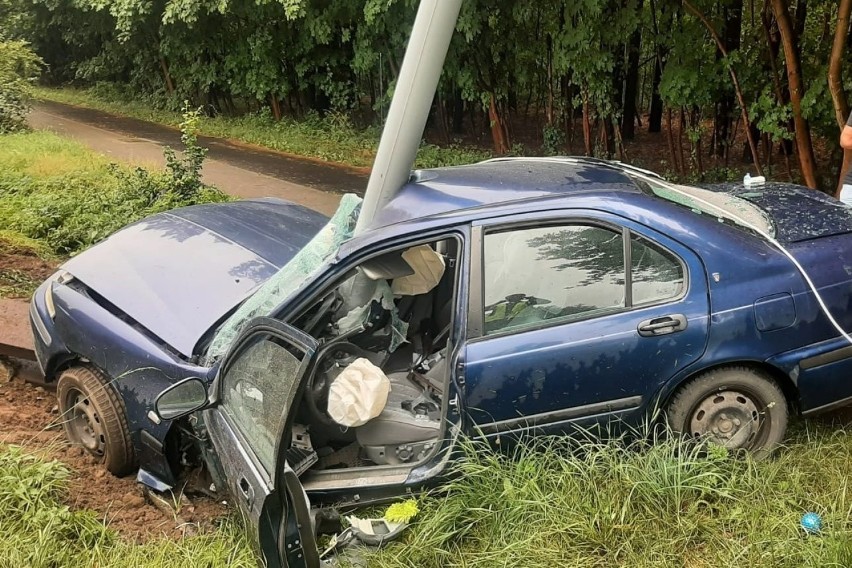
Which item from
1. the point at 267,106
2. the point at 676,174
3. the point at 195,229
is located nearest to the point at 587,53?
the point at 676,174

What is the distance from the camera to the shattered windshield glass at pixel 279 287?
3.31 m

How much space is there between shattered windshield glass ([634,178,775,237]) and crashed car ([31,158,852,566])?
2cm

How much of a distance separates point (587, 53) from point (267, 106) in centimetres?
964

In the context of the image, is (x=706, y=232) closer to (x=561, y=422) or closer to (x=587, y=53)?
(x=561, y=422)

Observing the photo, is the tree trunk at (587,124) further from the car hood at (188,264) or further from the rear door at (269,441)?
the rear door at (269,441)

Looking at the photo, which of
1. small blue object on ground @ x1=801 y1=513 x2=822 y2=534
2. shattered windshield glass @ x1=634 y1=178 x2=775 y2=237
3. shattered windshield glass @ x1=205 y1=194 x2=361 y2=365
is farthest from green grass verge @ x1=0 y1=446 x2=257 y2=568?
shattered windshield glass @ x1=634 y1=178 x2=775 y2=237

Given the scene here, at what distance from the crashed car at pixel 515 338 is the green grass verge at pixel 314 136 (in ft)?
23.9

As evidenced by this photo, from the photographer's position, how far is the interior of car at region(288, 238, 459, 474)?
3.09 metres

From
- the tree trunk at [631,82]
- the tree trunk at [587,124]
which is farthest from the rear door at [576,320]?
the tree trunk at [587,124]

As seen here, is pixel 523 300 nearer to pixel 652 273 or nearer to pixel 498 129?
pixel 652 273

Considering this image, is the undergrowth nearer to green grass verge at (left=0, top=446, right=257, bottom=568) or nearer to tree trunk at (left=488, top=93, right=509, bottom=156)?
green grass verge at (left=0, top=446, right=257, bottom=568)

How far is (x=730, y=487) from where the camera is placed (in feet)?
9.59

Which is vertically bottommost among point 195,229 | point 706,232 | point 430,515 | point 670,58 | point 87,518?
point 87,518

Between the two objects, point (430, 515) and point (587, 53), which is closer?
point (430, 515)
